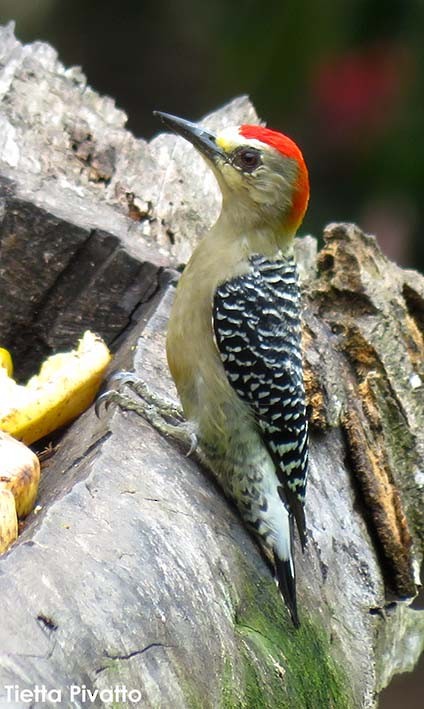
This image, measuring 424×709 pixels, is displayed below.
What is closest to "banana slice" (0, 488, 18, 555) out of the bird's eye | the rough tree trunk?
the rough tree trunk

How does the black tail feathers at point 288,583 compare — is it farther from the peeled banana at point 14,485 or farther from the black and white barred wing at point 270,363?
the peeled banana at point 14,485

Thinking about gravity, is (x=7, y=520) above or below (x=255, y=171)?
below

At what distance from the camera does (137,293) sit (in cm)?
502

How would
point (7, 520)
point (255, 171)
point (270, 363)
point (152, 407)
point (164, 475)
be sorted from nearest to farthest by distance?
point (7, 520)
point (164, 475)
point (152, 407)
point (270, 363)
point (255, 171)

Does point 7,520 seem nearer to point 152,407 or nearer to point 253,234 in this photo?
point 152,407

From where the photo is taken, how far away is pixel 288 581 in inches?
159

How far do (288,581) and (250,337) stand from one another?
0.85 metres

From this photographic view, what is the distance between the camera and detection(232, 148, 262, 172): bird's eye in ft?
15.1

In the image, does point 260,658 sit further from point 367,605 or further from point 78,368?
point 78,368

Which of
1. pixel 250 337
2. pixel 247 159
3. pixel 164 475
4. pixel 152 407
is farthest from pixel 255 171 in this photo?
pixel 164 475

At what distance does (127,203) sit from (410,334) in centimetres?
123

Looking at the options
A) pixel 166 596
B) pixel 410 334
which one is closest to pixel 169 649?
pixel 166 596

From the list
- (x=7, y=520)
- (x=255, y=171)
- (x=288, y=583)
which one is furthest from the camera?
(x=255, y=171)

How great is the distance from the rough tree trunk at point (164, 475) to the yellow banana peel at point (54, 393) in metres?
0.10
